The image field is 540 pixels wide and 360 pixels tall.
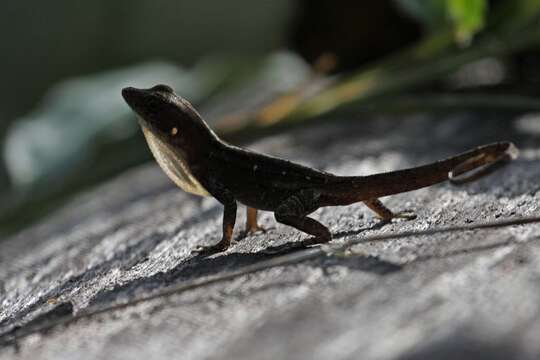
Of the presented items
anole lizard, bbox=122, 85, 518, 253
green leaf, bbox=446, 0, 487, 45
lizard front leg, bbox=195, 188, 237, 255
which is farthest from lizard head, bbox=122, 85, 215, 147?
green leaf, bbox=446, 0, 487, 45

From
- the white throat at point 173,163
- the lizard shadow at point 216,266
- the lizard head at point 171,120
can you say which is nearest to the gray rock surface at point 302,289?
the lizard shadow at point 216,266

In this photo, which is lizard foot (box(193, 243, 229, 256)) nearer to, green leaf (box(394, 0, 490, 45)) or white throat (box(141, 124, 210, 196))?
white throat (box(141, 124, 210, 196))

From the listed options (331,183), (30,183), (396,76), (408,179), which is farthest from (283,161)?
(30,183)

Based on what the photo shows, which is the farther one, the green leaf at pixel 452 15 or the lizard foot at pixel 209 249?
the green leaf at pixel 452 15

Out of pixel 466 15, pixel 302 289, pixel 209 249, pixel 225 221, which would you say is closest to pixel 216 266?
pixel 209 249

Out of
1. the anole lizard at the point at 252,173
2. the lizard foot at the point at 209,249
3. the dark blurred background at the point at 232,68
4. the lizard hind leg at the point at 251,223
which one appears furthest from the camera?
the dark blurred background at the point at 232,68

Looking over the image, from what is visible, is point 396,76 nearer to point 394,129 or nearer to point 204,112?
point 394,129

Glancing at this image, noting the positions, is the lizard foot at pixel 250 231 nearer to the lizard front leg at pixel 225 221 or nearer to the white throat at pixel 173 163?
the lizard front leg at pixel 225 221
